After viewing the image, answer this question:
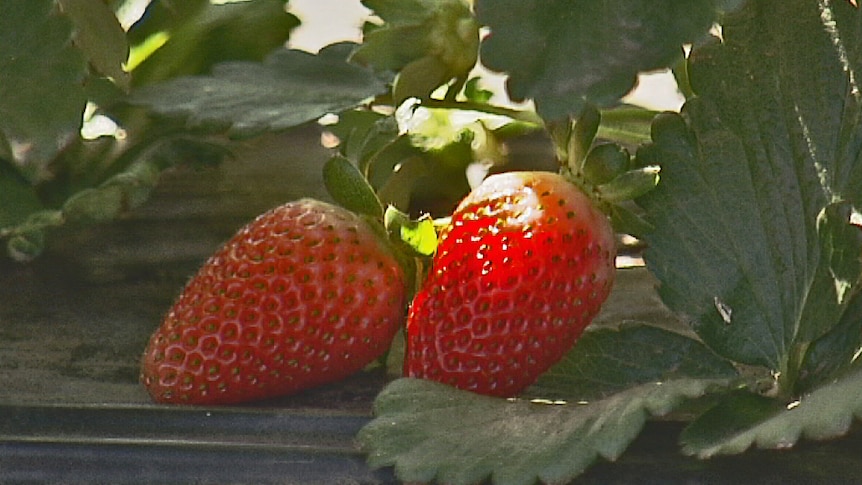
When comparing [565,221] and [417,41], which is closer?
[565,221]

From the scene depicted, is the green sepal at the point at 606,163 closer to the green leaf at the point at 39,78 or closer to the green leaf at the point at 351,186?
the green leaf at the point at 351,186

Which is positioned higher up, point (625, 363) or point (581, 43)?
point (581, 43)

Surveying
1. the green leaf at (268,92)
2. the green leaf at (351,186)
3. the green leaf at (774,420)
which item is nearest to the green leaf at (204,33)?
the green leaf at (268,92)

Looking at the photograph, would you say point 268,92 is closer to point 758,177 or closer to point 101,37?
point 101,37

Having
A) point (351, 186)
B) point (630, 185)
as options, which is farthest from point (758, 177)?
point (351, 186)

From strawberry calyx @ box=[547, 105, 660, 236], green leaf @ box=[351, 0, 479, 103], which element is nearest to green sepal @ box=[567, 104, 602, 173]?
strawberry calyx @ box=[547, 105, 660, 236]

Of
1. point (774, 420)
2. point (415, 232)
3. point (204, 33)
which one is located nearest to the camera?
point (774, 420)

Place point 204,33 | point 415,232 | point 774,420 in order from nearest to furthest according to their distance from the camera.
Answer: point 774,420 → point 415,232 → point 204,33
